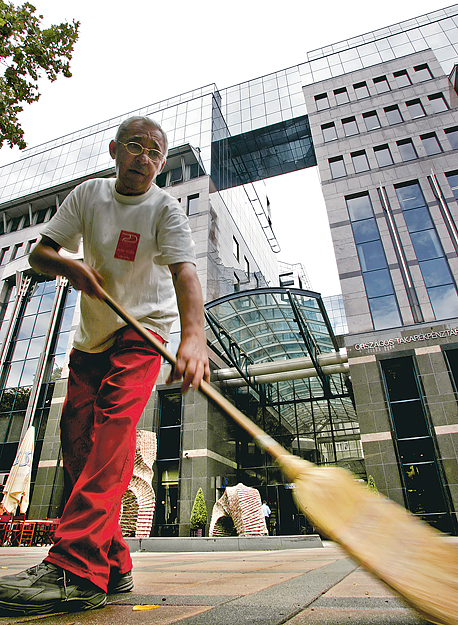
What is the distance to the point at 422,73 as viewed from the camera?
2378cm

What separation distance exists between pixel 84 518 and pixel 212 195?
2458 cm

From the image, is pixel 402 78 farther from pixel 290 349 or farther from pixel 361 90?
pixel 290 349

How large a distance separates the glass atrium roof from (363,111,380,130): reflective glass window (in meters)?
13.9

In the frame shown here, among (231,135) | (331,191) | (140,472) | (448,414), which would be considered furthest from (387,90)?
(140,472)

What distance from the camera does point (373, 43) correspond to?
2744cm

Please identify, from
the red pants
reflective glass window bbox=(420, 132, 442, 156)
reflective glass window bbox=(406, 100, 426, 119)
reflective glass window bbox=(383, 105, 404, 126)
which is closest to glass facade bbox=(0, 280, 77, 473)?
the red pants

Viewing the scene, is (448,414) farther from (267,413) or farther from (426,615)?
(426,615)

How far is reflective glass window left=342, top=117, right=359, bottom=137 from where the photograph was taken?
23.1 meters

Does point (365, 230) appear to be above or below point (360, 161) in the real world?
below

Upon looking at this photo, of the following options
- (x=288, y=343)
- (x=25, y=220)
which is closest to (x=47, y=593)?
(x=288, y=343)

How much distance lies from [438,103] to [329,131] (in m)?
6.09

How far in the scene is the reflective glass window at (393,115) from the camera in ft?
74.1

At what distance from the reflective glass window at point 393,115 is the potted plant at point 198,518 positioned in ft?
73.7

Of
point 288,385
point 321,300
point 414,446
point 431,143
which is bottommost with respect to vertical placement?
point 414,446
